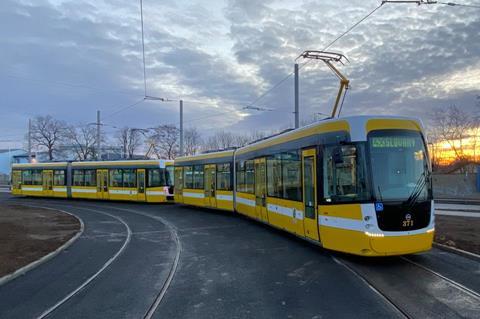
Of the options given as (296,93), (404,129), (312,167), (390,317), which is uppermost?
(296,93)

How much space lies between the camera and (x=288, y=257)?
10.2 meters

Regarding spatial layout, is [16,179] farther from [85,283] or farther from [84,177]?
[85,283]

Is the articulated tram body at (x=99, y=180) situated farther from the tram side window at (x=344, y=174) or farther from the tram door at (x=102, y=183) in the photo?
the tram side window at (x=344, y=174)

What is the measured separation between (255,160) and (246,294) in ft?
31.0

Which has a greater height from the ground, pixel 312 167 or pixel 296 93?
pixel 296 93

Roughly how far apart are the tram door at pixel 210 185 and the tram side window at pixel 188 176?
→ 6.63 ft

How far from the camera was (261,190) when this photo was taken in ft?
50.1

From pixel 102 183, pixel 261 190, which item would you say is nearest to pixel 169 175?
pixel 102 183

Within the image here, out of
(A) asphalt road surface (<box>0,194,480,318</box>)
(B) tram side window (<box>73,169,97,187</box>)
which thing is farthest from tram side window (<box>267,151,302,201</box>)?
(B) tram side window (<box>73,169,97,187</box>)

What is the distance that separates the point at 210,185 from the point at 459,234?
12.6 metres

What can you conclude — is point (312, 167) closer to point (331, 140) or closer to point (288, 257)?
point (331, 140)

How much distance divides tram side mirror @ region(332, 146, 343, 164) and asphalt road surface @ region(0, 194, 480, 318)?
227cm

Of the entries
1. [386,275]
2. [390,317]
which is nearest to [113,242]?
[386,275]

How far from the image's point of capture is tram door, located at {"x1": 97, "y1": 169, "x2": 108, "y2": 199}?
3128 centimetres
